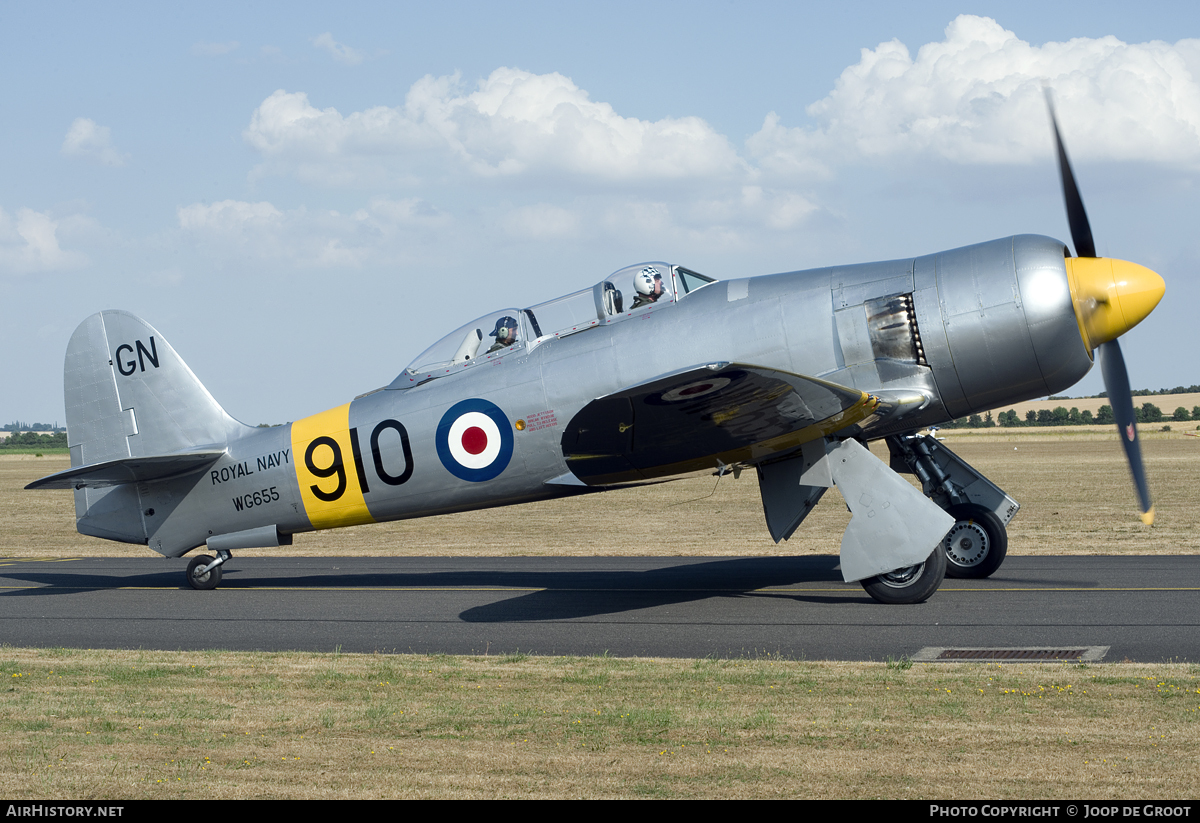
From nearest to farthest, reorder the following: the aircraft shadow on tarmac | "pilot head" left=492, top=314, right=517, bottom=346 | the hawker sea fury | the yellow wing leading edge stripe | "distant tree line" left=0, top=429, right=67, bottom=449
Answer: the hawker sea fury
the aircraft shadow on tarmac
"pilot head" left=492, top=314, right=517, bottom=346
the yellow wing leading edge stripe
"distant tree line" left=0, top=429, right=67, bottom=449

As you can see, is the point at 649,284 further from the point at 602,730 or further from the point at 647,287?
the point at 602,730

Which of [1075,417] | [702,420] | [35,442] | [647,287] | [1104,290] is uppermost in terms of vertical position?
[35,442]

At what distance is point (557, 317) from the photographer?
11.1 meters

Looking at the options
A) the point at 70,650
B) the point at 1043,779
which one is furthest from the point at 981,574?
the point at 70,650

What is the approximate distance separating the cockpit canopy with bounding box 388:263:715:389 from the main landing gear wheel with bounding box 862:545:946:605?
138 inches

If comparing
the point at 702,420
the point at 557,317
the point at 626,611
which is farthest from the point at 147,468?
the point at 702,420

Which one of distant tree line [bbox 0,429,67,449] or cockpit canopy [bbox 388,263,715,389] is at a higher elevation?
distant tree line [bbox 0,429,67,449]

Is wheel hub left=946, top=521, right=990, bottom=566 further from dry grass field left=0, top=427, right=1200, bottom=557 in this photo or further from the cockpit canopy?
the cockpit canopy

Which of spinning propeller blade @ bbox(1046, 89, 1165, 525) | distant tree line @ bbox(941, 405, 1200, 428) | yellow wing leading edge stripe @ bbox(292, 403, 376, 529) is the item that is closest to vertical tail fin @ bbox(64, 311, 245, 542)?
yellow wing leading edge stripe @ bbox(292, 403, 376, 529)

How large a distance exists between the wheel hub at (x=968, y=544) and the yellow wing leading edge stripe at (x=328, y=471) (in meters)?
6.87

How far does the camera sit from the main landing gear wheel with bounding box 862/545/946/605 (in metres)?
10.1

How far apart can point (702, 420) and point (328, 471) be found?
16.4 feet

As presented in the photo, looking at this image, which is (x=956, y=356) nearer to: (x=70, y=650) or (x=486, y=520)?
(x=70, y=650)

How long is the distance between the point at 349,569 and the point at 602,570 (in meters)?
3.99
